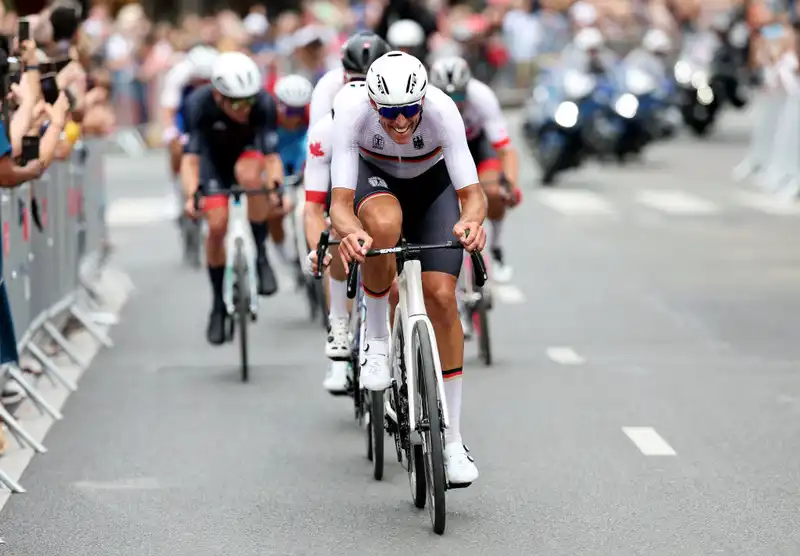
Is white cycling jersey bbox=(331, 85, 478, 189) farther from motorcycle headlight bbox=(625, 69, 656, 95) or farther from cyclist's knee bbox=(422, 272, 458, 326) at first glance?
motorcycle headlight bbox=(625, 69, 656, 95)

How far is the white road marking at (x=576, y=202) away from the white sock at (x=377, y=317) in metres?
14.2

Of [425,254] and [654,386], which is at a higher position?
[425,254]

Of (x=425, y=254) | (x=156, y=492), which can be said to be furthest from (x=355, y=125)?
(x=156, y=492)

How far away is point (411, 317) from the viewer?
24.6ft

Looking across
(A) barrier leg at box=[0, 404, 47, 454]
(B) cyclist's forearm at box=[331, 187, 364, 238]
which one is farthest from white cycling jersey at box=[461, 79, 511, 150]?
(B) cyclist's forearm at box=[331, 187, 364, 238]

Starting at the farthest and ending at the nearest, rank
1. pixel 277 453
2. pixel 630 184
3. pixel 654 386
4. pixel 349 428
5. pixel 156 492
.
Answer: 1. pixel 630 184
2. pixel 654 386
3. pixel 349 428
4. pixel 277 453
5. pixel 156 492

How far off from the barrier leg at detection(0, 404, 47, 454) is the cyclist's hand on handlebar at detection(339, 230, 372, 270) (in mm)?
2404

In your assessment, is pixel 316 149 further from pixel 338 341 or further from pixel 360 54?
pixel 338 341

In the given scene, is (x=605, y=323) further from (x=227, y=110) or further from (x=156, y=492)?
(x=156, y=492)

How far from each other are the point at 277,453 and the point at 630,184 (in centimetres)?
1769

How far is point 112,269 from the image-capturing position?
17.3 metres

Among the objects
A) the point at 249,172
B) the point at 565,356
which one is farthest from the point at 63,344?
the point at 565,356

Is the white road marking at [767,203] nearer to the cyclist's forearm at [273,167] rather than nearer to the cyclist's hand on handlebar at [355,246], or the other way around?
the cyclist's forearm at [273,167]

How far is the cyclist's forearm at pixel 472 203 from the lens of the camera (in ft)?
25.0
